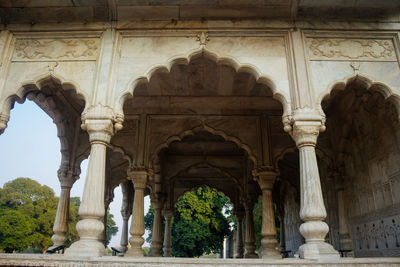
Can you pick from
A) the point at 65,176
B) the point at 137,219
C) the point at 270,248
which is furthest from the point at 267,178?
the point at 65,176

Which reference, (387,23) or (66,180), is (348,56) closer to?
(387,23)

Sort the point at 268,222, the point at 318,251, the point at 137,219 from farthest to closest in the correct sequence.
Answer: the point at 137,219
the point at 268,222
the point at 318,251

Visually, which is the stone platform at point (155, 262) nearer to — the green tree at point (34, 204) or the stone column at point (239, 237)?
the stone column at point (239, 237)

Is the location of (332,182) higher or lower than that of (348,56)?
lower

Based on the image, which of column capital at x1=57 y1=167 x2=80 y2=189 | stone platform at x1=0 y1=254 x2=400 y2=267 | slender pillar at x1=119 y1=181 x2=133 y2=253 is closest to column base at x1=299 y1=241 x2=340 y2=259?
stone platform at x1=0 y1=254 x2=400 y2=267

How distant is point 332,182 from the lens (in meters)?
11.1

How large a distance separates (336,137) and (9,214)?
3103 cm

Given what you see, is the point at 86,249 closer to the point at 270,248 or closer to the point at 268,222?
the point at 270,248

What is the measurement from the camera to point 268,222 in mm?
9422

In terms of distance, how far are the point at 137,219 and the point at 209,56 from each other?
5027mm

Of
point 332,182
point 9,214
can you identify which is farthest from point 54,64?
point 9,214

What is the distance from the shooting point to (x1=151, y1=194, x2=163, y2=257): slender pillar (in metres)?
12.2

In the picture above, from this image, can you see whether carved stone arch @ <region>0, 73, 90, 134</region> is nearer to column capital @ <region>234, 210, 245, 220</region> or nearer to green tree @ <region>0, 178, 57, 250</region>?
column capital @ <region>234, 210, 245, 220</region>

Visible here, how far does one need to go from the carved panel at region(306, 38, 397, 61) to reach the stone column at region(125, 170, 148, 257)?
19.0 feet
